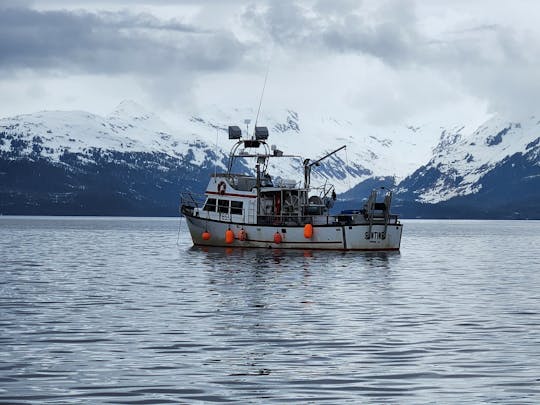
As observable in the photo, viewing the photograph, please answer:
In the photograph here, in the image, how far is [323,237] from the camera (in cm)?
10688

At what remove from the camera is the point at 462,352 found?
35.4 metres

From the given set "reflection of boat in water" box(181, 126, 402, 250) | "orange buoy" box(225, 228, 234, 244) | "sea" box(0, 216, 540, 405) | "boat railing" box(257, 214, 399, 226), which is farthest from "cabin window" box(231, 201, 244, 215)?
"sea" box(0, 216, 540, 405)

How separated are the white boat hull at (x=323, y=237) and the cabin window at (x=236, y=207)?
1323mm

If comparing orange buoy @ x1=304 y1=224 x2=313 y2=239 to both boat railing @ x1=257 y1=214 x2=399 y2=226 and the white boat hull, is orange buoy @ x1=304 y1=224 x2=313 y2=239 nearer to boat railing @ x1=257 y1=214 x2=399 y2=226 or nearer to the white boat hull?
the white boat hull

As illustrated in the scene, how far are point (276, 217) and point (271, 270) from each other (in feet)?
100

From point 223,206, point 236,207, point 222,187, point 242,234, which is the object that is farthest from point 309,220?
point 222,187

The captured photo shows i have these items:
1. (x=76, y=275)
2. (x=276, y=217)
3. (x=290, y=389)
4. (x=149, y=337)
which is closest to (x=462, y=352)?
(x=290, y=389)

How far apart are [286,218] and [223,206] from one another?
672cm

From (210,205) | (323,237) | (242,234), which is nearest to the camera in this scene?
(323,237)

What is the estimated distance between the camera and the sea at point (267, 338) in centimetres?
2881

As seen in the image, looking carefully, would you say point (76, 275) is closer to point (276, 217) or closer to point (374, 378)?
point (276, 217)

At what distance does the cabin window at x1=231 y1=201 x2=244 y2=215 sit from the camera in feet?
361

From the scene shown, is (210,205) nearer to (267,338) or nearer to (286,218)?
(286,218)

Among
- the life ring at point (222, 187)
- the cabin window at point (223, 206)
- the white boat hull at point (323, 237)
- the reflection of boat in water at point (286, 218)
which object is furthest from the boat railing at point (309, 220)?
the life ring at point (222, 187)
